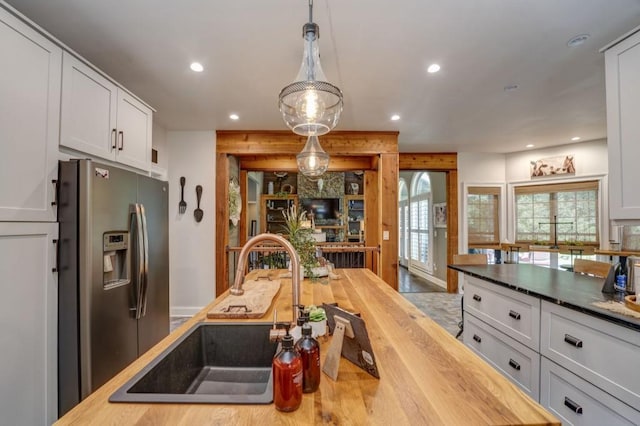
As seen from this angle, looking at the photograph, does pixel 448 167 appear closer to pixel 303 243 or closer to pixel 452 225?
pixel 452 225

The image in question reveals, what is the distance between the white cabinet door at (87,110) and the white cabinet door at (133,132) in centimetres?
8

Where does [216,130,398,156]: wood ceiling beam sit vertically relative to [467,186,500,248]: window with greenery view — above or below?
above

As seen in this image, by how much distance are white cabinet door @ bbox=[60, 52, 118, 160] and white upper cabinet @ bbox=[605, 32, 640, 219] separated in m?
3.38

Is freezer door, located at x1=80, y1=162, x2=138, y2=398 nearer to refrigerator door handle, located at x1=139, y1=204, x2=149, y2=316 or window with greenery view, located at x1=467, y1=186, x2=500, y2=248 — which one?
refrigerator door handle, located at x1=139, y1=204, x2=149, y2=316

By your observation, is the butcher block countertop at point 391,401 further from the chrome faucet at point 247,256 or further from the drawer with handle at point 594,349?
the drawer with handle at point 594,349

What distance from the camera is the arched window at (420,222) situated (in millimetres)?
7379

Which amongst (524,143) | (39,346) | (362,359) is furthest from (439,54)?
(524,143)

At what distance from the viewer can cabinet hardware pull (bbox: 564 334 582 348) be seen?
1562 millimetres

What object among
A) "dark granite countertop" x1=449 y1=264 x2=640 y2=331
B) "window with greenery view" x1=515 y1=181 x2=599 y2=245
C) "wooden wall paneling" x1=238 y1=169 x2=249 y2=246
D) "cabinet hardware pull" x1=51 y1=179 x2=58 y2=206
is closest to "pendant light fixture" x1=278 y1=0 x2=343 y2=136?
"cabinet hardware pull" x1=51 y1=179 x2=58 y2=206

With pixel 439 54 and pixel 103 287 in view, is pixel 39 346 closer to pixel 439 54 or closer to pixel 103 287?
pixel 103 287

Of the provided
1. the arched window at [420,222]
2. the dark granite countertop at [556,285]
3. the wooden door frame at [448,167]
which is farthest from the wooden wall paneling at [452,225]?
the dark granite countertop at [556,285]

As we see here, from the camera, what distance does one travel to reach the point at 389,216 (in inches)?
168

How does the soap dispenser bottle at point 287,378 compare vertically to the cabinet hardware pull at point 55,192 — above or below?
below

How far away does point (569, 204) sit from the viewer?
5.08 metres
